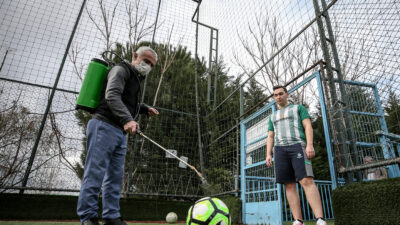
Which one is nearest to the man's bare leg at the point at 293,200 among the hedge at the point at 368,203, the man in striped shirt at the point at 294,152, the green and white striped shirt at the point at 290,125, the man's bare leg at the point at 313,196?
the man in striped shirt at the point at 294,152

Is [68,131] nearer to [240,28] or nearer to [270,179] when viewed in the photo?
[270,179]

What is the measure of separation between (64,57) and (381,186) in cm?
550

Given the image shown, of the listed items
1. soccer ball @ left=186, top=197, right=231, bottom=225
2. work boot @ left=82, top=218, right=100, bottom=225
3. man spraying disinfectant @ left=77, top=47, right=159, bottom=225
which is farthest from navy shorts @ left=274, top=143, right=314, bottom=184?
work boot @ left=82, top=218, right=100, bottom=225

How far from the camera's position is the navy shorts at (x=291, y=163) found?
2123mm

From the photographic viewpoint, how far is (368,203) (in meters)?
1.80

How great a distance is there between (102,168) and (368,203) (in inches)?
80.2

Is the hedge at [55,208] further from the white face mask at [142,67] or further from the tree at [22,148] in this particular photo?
the white face mask at [142,67]

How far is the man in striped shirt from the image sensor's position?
6.82ft

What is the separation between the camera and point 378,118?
267 cm

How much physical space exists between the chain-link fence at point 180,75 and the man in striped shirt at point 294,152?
39 cm

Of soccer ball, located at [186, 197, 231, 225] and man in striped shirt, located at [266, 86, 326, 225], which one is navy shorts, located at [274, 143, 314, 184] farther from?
soccer ball, located at [186, 197, 231, 225]

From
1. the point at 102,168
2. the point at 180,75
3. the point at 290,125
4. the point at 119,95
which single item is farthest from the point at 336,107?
the point at 180,75

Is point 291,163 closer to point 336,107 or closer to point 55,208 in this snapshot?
point 336,107

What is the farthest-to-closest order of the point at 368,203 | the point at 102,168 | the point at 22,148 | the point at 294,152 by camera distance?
the point at 22,148 → the point at 294,152 → the point at 368,203 → the point at 102,168
